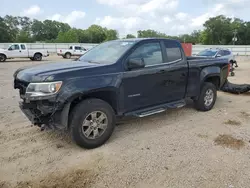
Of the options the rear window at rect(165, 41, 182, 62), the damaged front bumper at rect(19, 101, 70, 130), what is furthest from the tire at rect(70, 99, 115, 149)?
the rear window at rect(165, 41, 182, 62)

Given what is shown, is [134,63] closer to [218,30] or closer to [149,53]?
[149,53]

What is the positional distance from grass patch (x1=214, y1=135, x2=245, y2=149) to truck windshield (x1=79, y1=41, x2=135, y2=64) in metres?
2.34

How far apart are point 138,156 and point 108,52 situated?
2.13m

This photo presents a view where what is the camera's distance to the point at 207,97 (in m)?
5.99

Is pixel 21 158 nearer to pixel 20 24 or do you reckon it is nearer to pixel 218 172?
pixel 218 172

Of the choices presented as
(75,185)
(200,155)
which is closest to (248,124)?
(200,155)

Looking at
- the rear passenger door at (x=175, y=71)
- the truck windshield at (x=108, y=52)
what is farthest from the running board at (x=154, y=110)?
the truck windshield at (x=108, y=52)

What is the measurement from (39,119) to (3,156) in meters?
0.81

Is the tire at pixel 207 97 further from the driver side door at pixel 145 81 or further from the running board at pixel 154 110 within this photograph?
the driver side door at pixel 145 81

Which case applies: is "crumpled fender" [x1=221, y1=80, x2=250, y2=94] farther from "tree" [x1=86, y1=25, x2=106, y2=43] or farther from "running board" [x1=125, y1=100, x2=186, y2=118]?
"tree" [x1=86, y1=25, x2=106, y2=43]

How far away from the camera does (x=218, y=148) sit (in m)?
3.95

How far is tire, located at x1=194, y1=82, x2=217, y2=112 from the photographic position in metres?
5.81

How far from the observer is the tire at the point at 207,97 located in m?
5.81

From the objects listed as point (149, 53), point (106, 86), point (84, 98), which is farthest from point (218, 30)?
point (84, 98)
